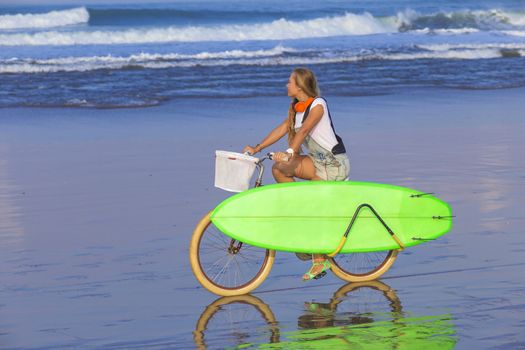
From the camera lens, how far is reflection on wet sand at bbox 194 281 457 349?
603 centimetres

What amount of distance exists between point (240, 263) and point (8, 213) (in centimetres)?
311

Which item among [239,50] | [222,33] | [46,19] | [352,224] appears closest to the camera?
[352,224]

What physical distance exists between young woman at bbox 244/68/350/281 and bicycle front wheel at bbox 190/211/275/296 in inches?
25.1

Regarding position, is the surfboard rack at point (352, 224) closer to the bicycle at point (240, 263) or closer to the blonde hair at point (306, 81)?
the bicycle at point (240, 263)

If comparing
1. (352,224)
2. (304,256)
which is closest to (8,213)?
(304,256)

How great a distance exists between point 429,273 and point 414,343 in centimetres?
173

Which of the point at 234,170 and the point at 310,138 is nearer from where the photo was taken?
the point at 234,170

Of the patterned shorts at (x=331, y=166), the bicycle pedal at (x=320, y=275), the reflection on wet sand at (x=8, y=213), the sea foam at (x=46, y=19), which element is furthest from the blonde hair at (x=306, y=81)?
the sea foam at (x=46, y=19)

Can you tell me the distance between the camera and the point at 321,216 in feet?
24.7

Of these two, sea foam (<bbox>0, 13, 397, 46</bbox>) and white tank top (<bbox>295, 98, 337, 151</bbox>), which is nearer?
white tank top (<bbox>295, 98, 337, 151</bbox>)

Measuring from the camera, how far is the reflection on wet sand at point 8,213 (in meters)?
9.16

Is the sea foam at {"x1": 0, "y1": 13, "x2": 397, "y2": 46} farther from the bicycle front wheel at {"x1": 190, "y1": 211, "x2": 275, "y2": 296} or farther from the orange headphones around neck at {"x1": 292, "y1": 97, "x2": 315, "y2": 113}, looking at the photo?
the orange headphones around neck at {"x1": 292, "y1": 97, "x2": 315, "y2": 113}

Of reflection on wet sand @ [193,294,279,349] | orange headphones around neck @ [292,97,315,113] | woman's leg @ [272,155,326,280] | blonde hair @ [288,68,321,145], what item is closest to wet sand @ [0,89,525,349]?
reflection on wet sand @ [193,294,279,349]

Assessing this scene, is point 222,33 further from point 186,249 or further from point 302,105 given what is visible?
point 302,105
